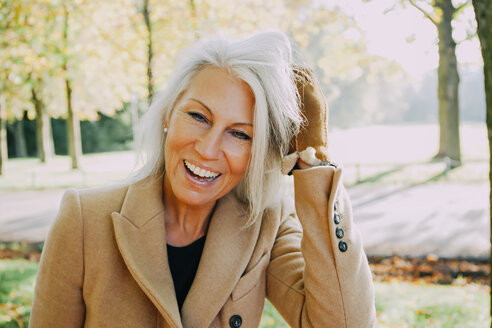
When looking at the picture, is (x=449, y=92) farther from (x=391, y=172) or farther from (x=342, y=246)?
(x=342, y=246)

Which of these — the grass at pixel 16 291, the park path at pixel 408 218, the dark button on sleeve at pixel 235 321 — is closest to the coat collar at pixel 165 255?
the dark button on sleeve at pixel 235 321

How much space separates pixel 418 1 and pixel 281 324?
35.5 ft

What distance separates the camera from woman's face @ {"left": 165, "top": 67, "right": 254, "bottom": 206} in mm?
1989

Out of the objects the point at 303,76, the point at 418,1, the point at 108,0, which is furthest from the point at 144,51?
the point at 303,76

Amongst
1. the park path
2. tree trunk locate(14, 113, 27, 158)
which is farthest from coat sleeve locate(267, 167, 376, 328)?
tree trunk locate(14, 113, 27, 158)

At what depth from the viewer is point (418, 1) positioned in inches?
447

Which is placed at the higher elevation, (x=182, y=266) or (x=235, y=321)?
(x=182, y=266)

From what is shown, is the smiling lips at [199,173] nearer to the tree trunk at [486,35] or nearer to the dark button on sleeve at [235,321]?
the dark button on sleeve at [235,321]

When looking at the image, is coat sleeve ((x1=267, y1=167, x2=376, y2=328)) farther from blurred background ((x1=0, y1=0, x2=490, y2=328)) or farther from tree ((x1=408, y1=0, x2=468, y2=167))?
tree ((x1=408, y1=0, x2=468, y2=167))

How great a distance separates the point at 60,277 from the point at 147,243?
42cm

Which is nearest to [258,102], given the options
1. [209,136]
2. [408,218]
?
[209,136]

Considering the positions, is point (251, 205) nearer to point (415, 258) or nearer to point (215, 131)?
point (215, 131)

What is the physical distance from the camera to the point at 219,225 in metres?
2.24

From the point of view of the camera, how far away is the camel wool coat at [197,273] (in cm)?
183
